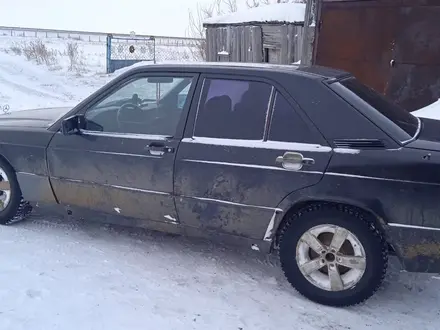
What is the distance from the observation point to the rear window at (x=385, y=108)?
3340 mm

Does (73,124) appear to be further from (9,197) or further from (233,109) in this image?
(233,109)

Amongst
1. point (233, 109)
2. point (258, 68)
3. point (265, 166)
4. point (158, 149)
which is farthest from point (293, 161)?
point (158, 149)

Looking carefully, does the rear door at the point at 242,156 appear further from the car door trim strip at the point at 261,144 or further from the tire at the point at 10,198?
the tire at the point at 10,198

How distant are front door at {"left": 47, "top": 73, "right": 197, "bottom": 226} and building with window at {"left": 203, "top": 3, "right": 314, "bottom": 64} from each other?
20.2 ft

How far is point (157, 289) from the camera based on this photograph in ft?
11.2

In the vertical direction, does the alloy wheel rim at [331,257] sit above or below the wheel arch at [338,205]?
below

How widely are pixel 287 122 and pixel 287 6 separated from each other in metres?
8.28

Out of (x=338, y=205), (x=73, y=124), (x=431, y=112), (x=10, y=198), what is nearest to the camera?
(x=338, y=205)

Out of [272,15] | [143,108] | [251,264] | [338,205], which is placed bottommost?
[251,264]

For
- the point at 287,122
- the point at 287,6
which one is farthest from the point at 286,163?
the point at 287,6

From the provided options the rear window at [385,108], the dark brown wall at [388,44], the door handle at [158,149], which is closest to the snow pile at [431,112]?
the dark brown wall at [388,44]

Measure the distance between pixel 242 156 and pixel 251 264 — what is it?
3.41ft

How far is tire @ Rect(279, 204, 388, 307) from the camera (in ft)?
10.3

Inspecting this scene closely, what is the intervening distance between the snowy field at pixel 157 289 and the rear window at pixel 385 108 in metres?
1.16
